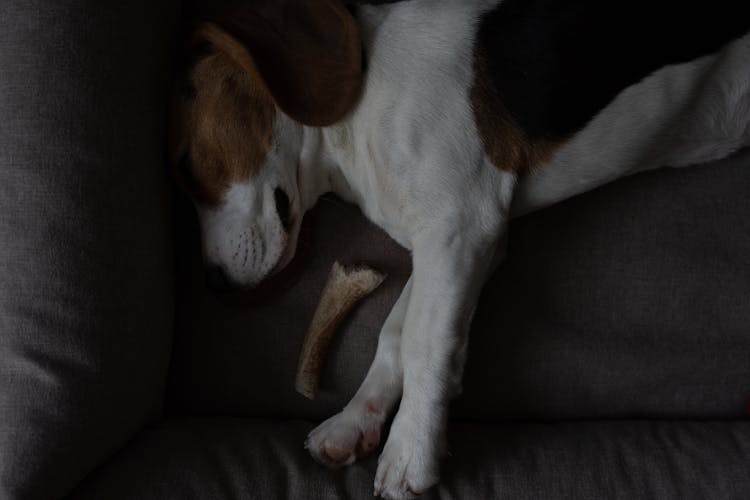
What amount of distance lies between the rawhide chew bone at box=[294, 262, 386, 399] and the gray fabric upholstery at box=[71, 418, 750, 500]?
0.12 meters

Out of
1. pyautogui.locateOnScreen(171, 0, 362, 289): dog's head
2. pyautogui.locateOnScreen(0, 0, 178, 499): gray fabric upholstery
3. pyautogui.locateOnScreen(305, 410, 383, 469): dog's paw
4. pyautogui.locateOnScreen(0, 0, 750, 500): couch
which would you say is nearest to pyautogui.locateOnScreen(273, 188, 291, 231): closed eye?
pyautogui.locateOnScreen(171, 0, 362, 289): dog's head

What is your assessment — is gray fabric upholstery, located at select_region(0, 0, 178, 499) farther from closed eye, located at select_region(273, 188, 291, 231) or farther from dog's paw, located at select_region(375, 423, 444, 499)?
dog's paw, located at select_region(375, 423, 444, 499)

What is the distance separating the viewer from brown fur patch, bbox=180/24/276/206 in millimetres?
1618

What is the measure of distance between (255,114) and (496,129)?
1.67ft

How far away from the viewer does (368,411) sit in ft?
5.55

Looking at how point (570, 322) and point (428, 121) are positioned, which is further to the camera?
point (570, 322)

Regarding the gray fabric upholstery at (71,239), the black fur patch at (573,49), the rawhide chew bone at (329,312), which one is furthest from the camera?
the rawhide chew bone at (329,312)

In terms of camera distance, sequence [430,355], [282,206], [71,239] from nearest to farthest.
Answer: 1. [71,239]
2. [430,355]
3. [282,206]

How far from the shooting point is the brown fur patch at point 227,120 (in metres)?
1.62

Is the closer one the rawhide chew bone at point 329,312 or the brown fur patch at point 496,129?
the brown fur patch at point 496,129

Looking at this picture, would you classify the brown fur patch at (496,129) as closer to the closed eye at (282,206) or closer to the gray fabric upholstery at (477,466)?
the closed eye at (282,206)

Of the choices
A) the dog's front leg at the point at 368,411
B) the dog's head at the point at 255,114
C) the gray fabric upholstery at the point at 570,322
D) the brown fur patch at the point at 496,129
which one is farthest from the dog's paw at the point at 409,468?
the brown fur patch at the point at 496,129

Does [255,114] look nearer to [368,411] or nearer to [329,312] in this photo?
[329,312]

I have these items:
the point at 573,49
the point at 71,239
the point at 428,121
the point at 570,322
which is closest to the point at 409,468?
the point at 570,322
